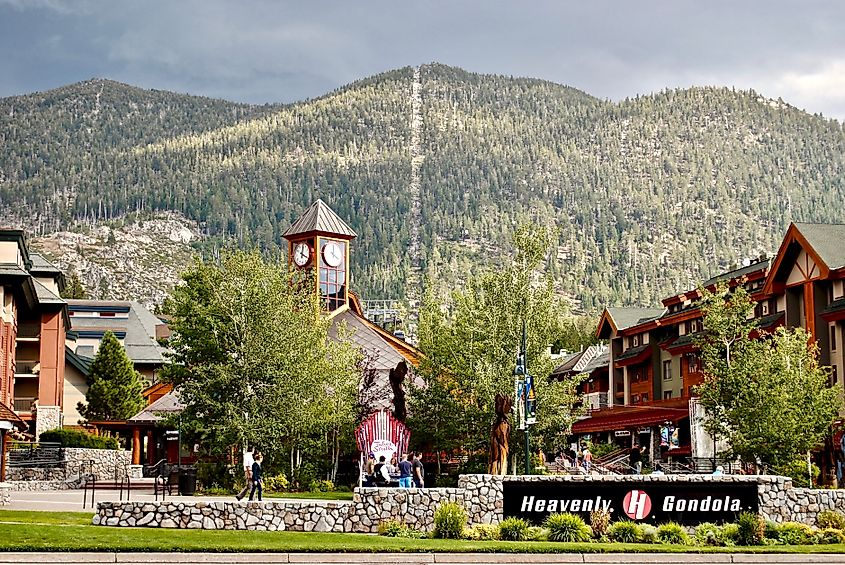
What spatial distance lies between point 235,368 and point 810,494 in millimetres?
26720

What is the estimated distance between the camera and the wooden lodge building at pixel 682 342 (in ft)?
208

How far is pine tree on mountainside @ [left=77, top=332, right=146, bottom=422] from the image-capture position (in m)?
84.3

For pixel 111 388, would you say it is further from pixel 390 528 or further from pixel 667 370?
pixel 390 528

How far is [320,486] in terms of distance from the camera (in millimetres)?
55281

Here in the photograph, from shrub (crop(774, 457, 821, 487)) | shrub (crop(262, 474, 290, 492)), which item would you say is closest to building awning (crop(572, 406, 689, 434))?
shrub (crop(774, 457, 821, 487))

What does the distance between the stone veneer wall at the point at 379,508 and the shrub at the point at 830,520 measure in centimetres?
30

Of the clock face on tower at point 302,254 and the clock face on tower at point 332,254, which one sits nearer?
the clock face on tower at point 332,254

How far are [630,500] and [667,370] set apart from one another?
55700mm

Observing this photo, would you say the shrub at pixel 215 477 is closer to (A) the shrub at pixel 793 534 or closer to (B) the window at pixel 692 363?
(A) the shrub at pixel 793 534

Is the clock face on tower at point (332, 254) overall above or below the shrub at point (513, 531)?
above

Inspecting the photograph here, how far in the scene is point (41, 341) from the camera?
79.1 metres

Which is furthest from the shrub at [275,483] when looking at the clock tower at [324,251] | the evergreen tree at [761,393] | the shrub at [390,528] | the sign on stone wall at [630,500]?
the clock tower at [324,251]

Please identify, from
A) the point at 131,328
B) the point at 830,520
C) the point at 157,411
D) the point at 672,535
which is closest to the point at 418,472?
the point at 672,535

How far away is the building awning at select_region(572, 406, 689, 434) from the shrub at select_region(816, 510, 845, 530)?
37.8 metres
